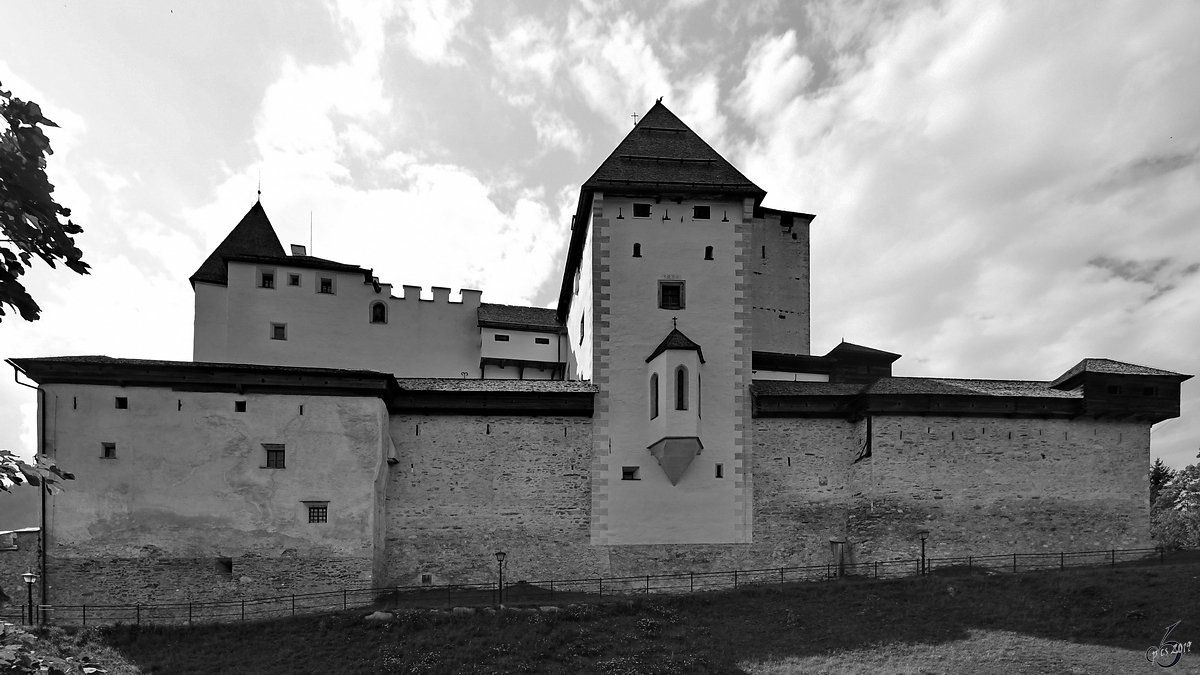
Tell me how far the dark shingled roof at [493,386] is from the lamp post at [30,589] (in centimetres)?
1114

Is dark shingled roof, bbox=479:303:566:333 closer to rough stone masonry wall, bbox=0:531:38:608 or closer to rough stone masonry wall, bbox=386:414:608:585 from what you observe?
rough stone masonry wall, bbox=386:414:608:585

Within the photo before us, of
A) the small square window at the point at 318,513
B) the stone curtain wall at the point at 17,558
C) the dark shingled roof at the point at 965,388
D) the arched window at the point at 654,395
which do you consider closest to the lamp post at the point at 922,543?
the dark shingled roof at the point at 965,388

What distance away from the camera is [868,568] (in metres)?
28.1

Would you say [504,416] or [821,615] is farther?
[504,416]

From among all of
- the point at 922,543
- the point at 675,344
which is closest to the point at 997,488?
the point at 922,543

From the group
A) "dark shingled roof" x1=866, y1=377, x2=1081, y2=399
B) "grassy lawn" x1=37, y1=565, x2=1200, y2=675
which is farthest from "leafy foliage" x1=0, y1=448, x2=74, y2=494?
"dark shingled roof" x1=866, y1=377, x2=1081, y2=399

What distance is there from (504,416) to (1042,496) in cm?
1842

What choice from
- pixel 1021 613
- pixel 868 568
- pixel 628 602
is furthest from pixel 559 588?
pixel 1021 613

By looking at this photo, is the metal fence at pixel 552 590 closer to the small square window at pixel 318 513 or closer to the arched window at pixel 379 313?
the small square window at pixel 318 513

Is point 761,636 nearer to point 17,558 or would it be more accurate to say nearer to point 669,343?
point 669,343

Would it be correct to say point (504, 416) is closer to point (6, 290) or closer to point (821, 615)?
point (821, 615)

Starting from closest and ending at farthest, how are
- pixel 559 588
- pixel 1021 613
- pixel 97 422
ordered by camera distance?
1. pixel 1021 613
2. pixel 97 422
3. pixel 559 588

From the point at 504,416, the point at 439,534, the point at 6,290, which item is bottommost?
the point at 439,534

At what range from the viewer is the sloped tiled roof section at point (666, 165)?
2988cm
